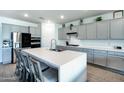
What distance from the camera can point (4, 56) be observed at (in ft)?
15.3

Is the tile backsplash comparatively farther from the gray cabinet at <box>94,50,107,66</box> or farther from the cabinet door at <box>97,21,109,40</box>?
the gray cabinet at <box>94,50,107,66</box>

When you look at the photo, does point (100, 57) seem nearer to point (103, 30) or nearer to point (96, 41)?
point (96, 41)

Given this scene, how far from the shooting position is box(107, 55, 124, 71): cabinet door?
338 centimetres

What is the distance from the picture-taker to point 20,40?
510 centimetres

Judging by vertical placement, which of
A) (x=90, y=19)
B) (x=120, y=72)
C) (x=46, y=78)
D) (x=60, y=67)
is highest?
(x=90, y=19)

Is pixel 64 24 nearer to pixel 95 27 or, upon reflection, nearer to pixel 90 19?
pixel 90 19

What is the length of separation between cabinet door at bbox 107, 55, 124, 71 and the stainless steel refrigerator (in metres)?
4.39

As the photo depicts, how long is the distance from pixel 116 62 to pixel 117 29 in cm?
133

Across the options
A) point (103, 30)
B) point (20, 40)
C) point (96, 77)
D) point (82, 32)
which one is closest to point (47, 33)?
point (20, 40)

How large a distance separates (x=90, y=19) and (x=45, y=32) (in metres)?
3.02

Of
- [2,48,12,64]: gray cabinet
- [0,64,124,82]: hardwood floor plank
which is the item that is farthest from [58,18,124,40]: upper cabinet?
[2,48,12,64]: gray cabinet
